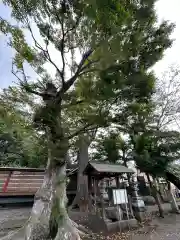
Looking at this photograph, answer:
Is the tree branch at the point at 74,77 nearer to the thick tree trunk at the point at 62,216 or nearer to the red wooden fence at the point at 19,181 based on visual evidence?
the thick tree trunk at the point at 62,216

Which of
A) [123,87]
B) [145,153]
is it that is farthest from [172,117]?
[123,87]

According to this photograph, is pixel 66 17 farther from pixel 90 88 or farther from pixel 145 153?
pixel 145 153

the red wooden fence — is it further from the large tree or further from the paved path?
the large tree

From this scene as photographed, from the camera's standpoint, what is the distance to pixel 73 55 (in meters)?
5.36

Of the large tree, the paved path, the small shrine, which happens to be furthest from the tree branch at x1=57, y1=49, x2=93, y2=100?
the paved path

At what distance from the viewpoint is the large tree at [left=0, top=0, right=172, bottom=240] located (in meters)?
4.07

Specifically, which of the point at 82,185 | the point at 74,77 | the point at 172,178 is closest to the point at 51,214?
the point at 74,77

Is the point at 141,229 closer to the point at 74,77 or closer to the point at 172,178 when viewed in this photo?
the point at 172,178

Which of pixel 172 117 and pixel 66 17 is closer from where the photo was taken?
pixel 66 17

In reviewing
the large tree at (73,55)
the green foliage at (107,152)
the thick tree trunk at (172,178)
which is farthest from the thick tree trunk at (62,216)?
the thick tree trunk at (172,178)

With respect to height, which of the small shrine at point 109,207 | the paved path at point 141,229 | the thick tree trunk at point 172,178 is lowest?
the paved path at point 141,229

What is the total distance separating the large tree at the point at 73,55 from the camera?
4067 millimetres

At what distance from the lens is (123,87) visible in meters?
4.25

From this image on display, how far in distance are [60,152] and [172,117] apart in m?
7.38
